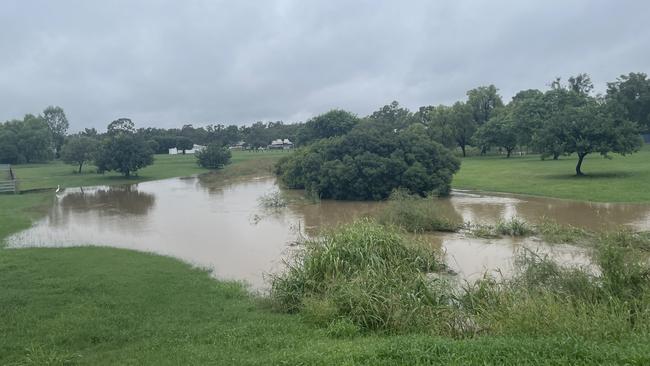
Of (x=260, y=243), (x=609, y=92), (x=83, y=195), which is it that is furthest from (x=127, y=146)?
(x=609, y=92)

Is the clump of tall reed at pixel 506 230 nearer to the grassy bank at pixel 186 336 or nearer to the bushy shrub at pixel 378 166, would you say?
the grassy bank at pixel 186 336

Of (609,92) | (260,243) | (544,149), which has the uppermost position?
(609,92)

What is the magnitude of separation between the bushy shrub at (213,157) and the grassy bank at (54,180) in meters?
1.18

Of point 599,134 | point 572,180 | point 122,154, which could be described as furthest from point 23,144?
point 599,134

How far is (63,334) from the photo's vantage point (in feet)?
25.0

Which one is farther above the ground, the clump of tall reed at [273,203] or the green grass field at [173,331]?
the green grass field at [173,331]

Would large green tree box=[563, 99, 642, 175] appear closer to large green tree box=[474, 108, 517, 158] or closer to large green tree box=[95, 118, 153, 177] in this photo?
large green tree box=[474, 108, 517, 158]

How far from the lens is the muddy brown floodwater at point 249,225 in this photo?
47.3 feet

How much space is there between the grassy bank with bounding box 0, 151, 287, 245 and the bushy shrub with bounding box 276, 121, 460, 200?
15.9 m

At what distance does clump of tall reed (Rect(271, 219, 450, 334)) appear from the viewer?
26.0 ft

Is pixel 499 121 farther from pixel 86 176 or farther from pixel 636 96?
pixel 86 176

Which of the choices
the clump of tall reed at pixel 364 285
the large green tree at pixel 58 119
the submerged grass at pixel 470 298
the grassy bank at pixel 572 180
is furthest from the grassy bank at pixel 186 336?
the large green tree at pixel 58 119

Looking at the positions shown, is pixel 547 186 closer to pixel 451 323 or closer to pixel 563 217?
pixel 563 217

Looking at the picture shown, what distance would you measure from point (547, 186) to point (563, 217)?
9102 millimetres
